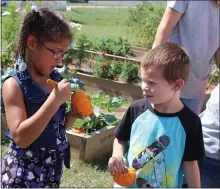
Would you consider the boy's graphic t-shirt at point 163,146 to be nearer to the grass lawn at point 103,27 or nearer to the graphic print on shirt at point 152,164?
the graphic print on shirt at point 152,164

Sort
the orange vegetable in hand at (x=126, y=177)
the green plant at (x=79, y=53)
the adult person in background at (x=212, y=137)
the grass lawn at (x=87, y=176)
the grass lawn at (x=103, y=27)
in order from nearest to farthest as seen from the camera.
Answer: the orange vegetable in hand at (x=126, y=177)
the adult person in background at (x=212, y=137)
the grass lawn at (x=87, y=176)
the green plant at (x=79, y=53)
the grass lawn at (x=103, y=27)

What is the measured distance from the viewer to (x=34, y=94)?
6.33ft

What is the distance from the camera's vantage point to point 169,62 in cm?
187

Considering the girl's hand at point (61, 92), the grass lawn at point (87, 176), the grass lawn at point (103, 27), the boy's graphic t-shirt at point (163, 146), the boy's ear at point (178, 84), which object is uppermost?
the boy's ear at point (178, 84)

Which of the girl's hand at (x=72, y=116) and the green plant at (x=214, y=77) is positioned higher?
the girl's hand at (x=72, y=116)

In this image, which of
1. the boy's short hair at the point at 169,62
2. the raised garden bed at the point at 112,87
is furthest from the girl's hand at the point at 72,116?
the raised garden bed at the point at 112,87

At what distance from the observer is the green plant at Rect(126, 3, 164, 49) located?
8516mm

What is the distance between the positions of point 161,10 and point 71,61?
2.41 m

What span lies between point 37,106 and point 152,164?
0.55 meters

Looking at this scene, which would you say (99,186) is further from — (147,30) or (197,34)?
(147,30)

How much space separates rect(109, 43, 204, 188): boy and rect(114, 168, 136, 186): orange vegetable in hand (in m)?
0.02

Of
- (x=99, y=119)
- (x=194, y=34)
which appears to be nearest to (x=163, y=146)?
(x=194, y=34)

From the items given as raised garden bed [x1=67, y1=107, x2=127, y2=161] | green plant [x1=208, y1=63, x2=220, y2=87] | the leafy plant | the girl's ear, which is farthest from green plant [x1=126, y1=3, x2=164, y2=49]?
the girl's ear

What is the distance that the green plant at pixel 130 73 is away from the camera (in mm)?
6109
